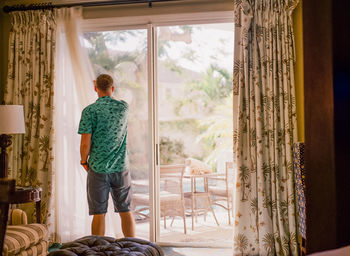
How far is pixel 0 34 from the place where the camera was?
428 cm

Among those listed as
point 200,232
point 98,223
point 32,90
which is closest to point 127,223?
point 98,223

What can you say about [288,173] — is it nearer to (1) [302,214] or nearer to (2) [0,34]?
(1) [302,214]

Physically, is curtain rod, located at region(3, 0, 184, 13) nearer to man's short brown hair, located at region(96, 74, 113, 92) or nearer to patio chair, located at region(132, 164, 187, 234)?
man's short brown hair, located at region(96, 74, 113, 92)

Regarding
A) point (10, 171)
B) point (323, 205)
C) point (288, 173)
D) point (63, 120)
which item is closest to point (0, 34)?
point (63, 120)

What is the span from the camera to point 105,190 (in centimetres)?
330

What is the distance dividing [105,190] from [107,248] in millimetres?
1035

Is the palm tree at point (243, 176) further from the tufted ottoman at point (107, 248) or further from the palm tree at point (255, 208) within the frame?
the tufted ottoman at point (107, 248)

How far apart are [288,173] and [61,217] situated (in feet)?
8.06

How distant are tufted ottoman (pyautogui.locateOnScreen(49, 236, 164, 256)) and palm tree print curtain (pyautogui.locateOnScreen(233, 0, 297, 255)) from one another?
1.49m

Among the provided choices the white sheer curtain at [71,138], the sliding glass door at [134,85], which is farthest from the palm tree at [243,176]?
the white sheer curtain at [71,138]

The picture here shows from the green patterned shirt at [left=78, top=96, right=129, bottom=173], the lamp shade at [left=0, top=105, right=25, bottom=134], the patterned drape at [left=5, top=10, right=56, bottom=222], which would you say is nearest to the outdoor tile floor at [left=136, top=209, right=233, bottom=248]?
the green patterned shirt at [left=78, top=96, right=129, bottom=173]

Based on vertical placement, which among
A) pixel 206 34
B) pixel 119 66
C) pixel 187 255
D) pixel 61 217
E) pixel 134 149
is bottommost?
pixel 187 255

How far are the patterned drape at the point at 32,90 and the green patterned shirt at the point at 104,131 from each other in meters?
0.93

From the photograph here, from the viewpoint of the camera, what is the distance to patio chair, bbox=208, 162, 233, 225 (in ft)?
16.8
